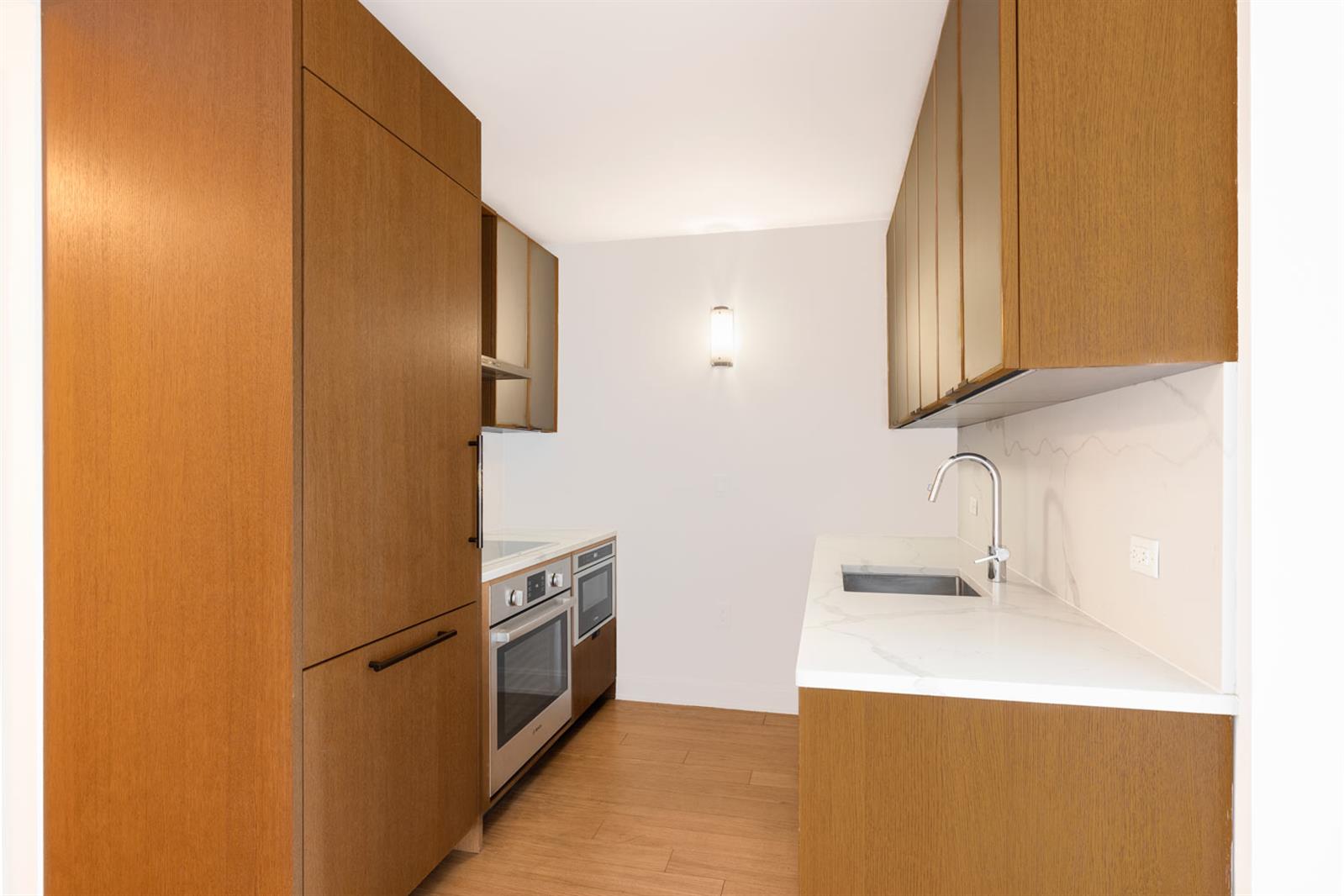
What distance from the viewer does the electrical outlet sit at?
4.71ft

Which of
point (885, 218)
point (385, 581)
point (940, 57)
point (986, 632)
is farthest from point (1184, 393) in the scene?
point (885, 218)

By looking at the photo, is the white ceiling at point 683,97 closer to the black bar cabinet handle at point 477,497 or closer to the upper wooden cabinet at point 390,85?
the upper wooden cabinet at point 390,85

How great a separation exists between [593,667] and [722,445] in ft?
4.02

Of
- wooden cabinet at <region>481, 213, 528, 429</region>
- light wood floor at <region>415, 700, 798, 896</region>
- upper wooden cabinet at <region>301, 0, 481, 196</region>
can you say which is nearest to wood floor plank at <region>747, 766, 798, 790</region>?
light wood floor at <region>415, 700, 798, 896</region>

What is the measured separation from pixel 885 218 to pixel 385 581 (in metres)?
2.74

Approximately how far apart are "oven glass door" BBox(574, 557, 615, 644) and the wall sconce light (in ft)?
3.74

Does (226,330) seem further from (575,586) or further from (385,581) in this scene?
(575,586)

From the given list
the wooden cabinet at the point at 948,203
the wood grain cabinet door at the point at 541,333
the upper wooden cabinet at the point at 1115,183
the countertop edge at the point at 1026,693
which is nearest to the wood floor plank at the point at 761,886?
the countertop edge at the point at 1026,693

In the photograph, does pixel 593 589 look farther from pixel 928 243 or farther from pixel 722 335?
pixel 928 243

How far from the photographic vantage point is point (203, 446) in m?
1.62

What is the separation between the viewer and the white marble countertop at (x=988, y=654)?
49.3 inches

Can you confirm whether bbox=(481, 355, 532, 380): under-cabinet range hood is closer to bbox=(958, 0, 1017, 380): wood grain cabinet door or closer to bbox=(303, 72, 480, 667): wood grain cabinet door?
bbox=(303, 72, 480, 667): wood grain cabinet door

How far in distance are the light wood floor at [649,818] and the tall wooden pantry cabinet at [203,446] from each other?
0.65m

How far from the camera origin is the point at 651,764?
2.98 metres
